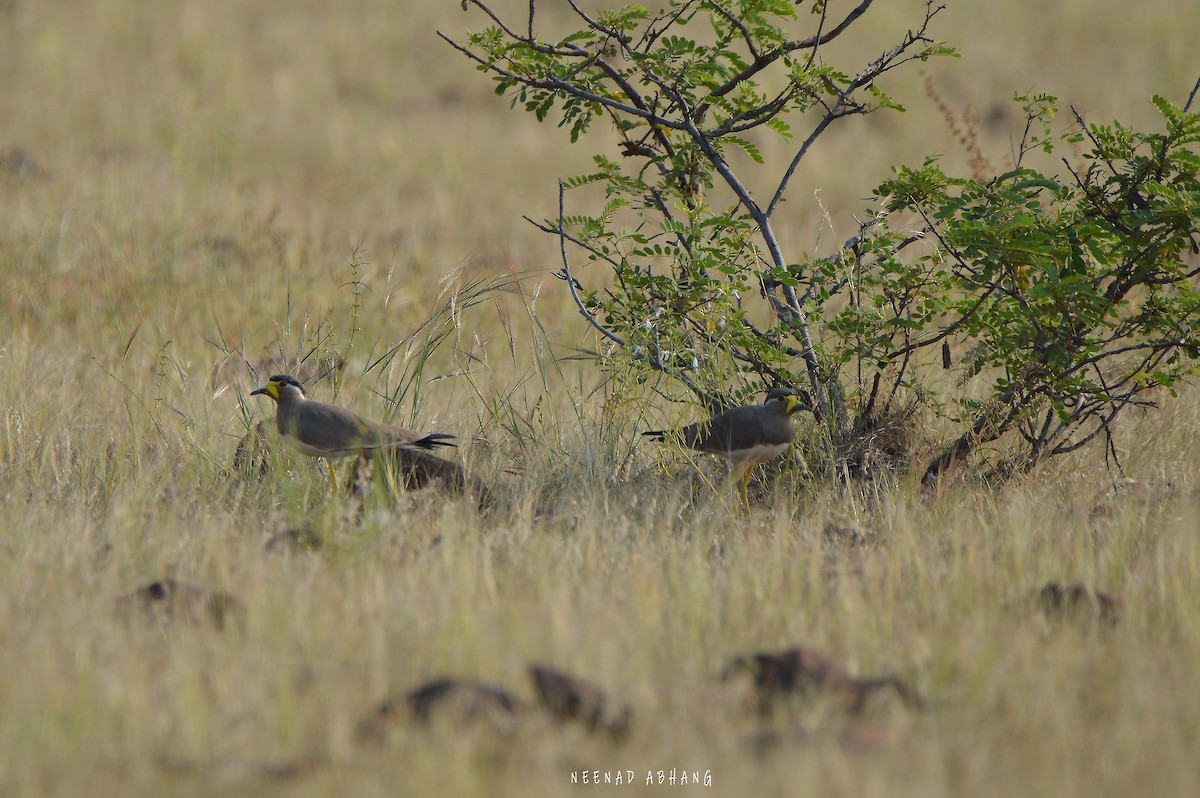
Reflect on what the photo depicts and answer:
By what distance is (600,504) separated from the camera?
500cm

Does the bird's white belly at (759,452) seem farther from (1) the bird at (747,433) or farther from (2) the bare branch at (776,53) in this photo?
(2) the bare branch at (776,53)

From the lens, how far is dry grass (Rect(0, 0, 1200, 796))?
2.86 meters

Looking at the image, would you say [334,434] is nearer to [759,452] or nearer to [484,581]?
[484,581]

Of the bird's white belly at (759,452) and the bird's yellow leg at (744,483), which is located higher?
the bird's white belly at (759,452)

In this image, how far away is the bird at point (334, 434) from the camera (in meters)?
5.08

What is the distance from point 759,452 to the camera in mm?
5137

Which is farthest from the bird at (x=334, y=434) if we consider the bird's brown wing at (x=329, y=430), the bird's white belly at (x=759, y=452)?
the bird's white belly at (x=759, y=452)

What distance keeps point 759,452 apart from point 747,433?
0.09 m

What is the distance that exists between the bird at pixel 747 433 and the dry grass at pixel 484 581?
0.18m

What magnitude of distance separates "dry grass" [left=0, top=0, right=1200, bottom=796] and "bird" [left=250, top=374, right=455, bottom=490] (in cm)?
21

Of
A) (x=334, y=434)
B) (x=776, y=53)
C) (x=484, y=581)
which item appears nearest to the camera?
(x=484, y=581)

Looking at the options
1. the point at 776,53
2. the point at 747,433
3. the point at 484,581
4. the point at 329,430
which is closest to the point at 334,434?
the point at 329,430

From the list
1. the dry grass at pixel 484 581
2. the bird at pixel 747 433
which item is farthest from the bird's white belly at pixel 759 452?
the dry grass at pixel 484 581

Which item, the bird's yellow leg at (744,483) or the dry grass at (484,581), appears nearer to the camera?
the dry grass at (484,581)
